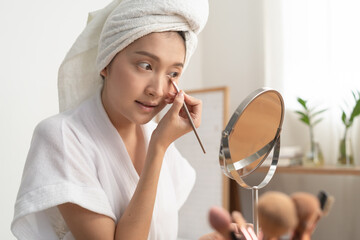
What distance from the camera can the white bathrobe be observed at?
2.71 ft

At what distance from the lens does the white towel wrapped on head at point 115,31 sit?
888mm

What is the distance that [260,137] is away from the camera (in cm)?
69

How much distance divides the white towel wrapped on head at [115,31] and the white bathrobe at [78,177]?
7 cm

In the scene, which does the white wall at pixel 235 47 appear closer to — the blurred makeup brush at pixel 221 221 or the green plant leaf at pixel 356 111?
the green plant leaf at pixel 356 111

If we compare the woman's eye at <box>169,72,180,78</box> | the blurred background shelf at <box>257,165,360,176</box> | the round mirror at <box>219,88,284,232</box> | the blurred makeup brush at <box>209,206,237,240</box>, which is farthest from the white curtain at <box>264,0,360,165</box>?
the blurred makeup brush at <box>209,206,237,240</box>

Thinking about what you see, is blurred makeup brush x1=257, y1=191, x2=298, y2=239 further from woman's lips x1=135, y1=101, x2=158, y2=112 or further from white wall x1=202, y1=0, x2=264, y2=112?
white wall x1=202, y1=0, x2=264, y2=112

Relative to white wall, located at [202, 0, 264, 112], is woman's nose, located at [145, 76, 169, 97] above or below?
below

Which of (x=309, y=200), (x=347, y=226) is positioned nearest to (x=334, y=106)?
(x=347, y=226)

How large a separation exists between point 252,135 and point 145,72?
0.34 meters

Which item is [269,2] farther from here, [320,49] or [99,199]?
[99,199]

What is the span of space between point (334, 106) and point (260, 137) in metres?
2.00

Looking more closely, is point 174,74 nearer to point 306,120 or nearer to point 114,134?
point 114,134

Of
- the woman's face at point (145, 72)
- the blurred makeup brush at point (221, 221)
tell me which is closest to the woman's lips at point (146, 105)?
the woman's face at point (145, 72)

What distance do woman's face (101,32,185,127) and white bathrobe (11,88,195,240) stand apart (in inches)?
4.5
